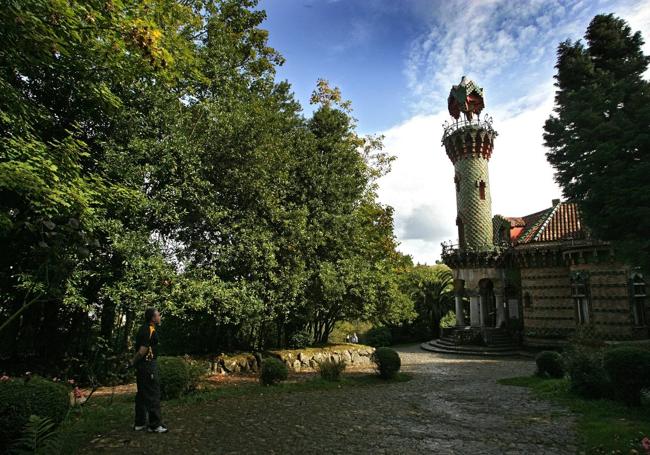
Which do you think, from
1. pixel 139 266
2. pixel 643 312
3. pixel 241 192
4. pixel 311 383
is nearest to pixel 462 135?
pixel 643 312

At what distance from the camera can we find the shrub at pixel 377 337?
3117 centimetres

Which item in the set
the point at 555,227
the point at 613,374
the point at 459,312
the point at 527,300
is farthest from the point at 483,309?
the point at 613,374

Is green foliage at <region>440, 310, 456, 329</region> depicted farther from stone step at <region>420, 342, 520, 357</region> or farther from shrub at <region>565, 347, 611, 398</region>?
shrub at <region>565, 347, 611, 398</region>

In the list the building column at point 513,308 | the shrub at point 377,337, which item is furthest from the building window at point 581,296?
the shrub at point 377,337

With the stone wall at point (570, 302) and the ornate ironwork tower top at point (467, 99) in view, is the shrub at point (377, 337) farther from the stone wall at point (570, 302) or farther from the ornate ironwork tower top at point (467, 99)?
the ornate ironwork tower top at point (467, 99)

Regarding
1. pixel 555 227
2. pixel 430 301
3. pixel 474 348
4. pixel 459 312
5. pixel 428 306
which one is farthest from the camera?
pixel 428 306

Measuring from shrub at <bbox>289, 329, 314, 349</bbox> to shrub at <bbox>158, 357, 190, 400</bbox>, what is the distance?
342 inches

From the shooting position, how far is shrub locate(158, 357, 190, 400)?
10.6 metres

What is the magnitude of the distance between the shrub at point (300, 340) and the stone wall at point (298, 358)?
1079 mm

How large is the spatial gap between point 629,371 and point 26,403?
12.1 m

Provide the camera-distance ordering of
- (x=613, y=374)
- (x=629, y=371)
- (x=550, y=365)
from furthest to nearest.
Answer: (x=550, y=365) < (x=613, y=374) < (x=629, y=371)

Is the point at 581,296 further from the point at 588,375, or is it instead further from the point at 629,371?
the point at 629,371

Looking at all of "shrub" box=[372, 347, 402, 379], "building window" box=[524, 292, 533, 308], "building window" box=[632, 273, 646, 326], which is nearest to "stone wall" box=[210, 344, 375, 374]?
"shrub" box=[372, 347, 402, 379]

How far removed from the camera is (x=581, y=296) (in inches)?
899
